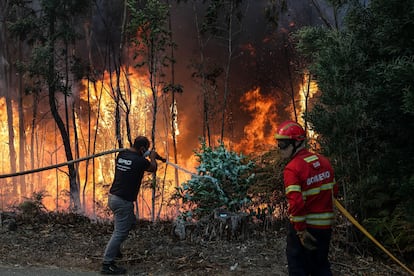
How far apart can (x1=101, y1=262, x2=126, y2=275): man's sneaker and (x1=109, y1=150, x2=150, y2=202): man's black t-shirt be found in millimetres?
867

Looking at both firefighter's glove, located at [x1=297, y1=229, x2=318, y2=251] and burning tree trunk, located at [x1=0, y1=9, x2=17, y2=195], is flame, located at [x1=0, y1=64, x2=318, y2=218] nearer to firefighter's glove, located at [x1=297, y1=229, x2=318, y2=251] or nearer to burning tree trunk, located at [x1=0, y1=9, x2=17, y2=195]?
burning tree trunk, located at [x1=0, y1=9, x2=17, y2=195]

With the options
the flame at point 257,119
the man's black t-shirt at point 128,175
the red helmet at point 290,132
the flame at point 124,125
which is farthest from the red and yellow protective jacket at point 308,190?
the flame at point 257,119

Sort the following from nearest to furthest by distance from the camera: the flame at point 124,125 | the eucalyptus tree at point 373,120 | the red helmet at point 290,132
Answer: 1. the red helmet at point 290,132
2. the eucalyptus tree at point 373,120
3. the flame at point 124,125

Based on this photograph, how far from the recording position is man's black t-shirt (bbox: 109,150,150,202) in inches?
205

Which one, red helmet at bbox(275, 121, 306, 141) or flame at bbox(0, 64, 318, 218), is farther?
flame at bbox(0, 64, 318, 218)

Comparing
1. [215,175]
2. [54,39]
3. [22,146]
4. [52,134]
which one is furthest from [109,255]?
[52,134]

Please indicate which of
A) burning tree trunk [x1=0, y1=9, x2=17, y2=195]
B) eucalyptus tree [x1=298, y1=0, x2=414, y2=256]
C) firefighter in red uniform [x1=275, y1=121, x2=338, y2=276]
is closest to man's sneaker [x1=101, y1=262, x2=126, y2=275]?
firefighter in red uniform [x1=275, y1=121, x2=338, y2=276]

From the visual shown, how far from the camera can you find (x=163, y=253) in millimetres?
6000

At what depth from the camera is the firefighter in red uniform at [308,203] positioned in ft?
11.5

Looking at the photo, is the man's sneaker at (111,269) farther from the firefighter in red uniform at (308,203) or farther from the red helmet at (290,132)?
the red helmet at (290,132)

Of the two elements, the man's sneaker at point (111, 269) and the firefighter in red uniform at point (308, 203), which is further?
the man's sneaker at point (111, 269)

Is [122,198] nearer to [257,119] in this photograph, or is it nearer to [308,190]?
[308,190]

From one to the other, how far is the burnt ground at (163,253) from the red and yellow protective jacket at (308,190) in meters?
1.88

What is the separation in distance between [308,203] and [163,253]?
119 inches
